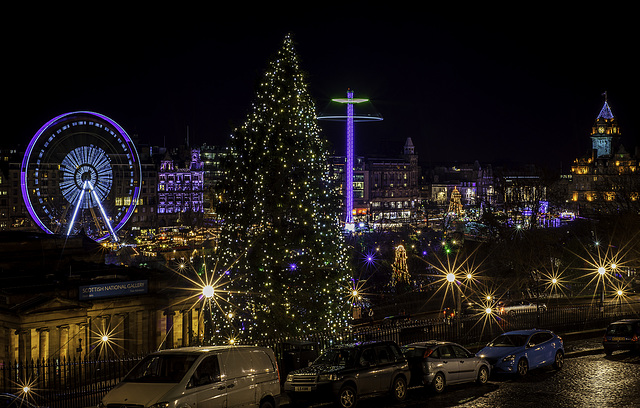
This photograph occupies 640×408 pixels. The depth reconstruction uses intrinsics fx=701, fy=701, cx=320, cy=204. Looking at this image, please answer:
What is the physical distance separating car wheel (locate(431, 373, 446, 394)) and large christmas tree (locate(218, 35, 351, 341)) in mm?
7673

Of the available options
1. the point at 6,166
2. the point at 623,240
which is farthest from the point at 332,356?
the point at 6,166

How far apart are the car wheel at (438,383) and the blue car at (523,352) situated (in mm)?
2466

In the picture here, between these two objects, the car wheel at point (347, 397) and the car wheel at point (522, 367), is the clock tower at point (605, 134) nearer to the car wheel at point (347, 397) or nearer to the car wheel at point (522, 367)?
the car wheel at point (522, 367)

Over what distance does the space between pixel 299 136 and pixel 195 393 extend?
47.9 feet

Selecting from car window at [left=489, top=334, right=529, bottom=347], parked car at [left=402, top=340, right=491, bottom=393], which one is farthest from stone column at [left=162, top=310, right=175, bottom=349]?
car window at [left=489, top=334, right=529, bottom=347]

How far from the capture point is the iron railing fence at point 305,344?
18328 millimetres

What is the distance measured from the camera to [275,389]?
15.0 m

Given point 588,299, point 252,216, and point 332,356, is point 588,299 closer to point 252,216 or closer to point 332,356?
point 252,216

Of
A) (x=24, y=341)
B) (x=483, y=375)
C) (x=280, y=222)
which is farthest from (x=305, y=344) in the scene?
(x=24, y=341)

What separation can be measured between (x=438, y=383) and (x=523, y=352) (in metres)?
3.51

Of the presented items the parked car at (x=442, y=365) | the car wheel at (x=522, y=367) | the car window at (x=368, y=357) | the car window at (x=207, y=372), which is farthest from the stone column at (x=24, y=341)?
the car wheel at (x=522, y=367)

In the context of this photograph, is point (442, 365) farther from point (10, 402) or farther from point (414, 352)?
point (10, 402)

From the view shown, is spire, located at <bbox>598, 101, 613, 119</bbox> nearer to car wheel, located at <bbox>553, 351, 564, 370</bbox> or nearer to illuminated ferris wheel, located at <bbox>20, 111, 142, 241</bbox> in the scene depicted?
illuminated ferris wheel, located at <bbox>20, 111, 142, 241</bbox>

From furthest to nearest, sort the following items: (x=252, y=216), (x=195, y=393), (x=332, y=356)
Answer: (x=252, y=216), (x=332, y=356), (x=195, y=393)
